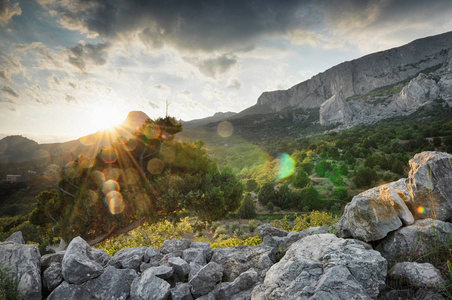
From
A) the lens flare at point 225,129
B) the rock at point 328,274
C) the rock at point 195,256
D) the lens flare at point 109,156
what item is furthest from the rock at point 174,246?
the lens flare at point 225,129

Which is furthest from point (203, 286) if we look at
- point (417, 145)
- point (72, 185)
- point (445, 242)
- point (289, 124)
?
point (289, 124)

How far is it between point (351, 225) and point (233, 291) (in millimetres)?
2847

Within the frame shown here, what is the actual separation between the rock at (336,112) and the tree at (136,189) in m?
119

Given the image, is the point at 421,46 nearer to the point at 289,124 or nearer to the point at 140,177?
the point at 289,124

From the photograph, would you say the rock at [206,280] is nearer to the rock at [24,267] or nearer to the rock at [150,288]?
the rock at [150,288]

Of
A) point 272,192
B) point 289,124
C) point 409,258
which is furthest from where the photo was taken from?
point 289,124

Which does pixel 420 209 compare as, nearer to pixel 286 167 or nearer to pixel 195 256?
pixel 195 256

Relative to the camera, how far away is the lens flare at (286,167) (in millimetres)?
51094

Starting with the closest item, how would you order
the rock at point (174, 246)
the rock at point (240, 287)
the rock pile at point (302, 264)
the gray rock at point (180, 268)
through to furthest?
1. the rock pile at point (302, 264)
2. the rock at point (240, 287)
3. the gray rock at point (180, 268)
4. the rock at point (174, 246)

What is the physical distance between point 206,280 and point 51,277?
144 inches

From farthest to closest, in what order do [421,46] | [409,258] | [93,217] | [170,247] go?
[421,46] → [93,217] → [170,247] → [409,258]

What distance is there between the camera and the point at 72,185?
29.8 feet

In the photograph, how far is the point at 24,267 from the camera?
14.8ft

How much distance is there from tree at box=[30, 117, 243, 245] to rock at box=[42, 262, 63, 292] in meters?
3.58
